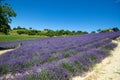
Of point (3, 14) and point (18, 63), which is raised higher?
point (3, 14)

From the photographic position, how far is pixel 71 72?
6762mm

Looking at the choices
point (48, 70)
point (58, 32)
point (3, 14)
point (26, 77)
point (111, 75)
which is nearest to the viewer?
point (26, 77)

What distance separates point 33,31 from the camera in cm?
6178

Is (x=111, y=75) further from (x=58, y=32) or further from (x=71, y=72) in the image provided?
(x=58, y=32)

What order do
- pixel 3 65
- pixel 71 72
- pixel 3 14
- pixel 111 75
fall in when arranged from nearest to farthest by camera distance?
Result: pixel 71 72 < pixel 111 75 < pixel 3 65 < pixel 3 14

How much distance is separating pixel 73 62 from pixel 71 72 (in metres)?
0.71

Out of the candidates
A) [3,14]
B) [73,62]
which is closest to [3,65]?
[73,62]

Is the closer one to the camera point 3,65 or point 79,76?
point 79,76

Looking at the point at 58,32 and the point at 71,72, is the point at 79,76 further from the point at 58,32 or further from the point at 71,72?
the point at 58,32

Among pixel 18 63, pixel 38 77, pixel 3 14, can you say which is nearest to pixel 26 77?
pixel 38 77

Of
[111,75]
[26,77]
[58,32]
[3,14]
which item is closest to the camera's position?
[26,77]

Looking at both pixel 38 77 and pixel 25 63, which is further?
pixel 25 63

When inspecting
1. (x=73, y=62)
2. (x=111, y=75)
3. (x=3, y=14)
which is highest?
(x=3, y=14)

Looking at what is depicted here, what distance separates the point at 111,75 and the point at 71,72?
1679mm
